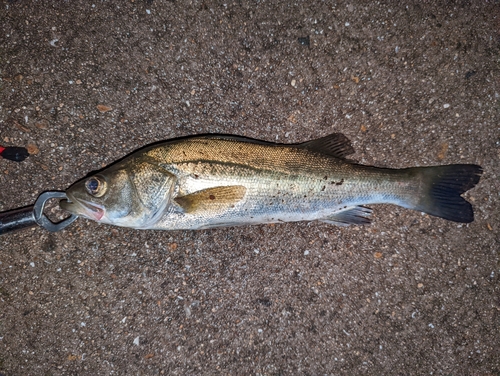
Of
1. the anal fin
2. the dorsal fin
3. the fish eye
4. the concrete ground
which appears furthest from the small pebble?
the anal fin

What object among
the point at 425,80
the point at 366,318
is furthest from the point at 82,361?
the point at 425,80

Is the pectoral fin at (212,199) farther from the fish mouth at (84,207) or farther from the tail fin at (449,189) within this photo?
the tail fin at (449,189)

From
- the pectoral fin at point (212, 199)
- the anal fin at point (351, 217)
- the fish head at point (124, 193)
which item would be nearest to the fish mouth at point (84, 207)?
the fish head at point (124, 193)

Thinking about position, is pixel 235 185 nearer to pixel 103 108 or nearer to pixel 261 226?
pixel 261 226

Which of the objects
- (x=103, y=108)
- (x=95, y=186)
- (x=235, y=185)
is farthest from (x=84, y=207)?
(x=235, y=185)

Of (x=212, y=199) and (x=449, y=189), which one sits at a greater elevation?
(x=449, y=189)

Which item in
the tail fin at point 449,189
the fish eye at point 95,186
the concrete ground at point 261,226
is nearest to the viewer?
the fish eye at point 95,186

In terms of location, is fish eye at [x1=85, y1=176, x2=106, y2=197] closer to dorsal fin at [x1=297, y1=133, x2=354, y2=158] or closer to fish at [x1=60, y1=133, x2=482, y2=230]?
fish at [x1=60, y1=133, x2=482, y2=230]
